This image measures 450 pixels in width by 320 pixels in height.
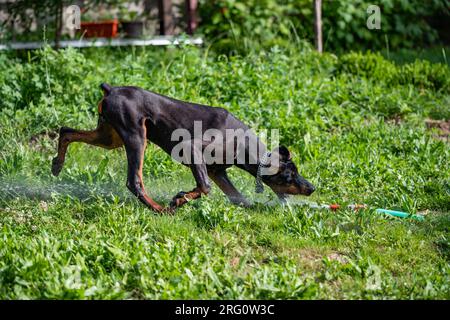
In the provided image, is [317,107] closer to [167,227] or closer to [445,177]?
[445,177]

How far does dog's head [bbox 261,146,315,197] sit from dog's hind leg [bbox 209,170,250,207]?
0.27 m

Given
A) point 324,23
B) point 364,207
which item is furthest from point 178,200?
point 324,23

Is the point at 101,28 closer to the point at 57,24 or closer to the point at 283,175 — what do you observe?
the point at 57,24

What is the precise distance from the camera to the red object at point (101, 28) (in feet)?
40.1

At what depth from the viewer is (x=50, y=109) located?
29.5 ft

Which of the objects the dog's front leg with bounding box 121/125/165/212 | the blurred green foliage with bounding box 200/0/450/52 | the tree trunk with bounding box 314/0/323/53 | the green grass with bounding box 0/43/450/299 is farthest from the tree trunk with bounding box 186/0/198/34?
the dog's front leg with bounding box 121/125/165/212

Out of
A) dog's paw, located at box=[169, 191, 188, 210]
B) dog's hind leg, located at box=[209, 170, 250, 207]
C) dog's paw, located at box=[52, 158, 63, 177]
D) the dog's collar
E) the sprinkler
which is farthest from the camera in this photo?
dog's paw, located at box=[52, 158, 63, 177]

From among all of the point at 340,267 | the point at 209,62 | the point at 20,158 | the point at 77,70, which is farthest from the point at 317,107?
the point at 340,267

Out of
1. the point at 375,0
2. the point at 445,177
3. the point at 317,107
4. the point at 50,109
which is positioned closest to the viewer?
the point at 445,177

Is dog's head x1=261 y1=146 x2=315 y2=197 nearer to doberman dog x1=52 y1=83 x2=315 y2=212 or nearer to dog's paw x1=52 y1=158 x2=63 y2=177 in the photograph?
doberman dog x1=52 y1=83 x2=315 y2=212

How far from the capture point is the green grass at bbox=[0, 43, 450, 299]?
5.39 meters

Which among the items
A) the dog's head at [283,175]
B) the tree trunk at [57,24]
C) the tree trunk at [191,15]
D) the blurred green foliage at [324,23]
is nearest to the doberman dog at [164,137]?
the dog's head at [283,175]

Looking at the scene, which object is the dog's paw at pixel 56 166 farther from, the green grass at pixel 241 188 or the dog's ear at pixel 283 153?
the dog's ear at pixel 283 153

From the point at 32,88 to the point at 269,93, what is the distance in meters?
2.68
